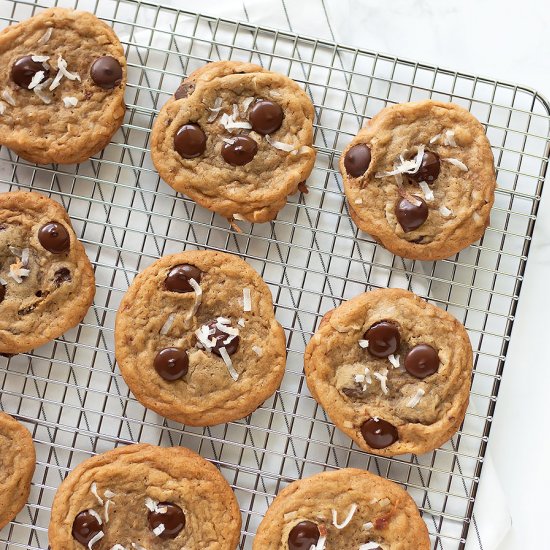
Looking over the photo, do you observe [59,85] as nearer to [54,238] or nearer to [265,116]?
[54,238]

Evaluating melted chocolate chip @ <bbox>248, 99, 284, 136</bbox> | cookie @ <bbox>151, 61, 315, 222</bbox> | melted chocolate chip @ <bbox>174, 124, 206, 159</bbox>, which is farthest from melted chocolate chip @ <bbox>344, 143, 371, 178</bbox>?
melted chocolate chip @ <bbox>174, 124, 206, 159</bbox>

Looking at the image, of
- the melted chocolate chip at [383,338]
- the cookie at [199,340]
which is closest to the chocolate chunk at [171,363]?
the cookie at [199,340]

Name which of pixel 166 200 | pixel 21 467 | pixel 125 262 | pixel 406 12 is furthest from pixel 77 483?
pixel 406 12

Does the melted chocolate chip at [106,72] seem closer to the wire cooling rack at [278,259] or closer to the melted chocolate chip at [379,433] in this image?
the wire cooling rack at [278,259]

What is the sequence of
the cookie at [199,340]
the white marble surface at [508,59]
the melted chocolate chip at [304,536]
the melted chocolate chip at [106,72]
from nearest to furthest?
the melted chocolate chip at [304,536] → the cookie at [199,340] → the melted chocolate chip at [106,72] → the white marble surface at [508,59]

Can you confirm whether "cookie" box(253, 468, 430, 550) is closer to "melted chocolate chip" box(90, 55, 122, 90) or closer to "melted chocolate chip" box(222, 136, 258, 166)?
"melted chocolate chip" box(222, 136, 258, 166)

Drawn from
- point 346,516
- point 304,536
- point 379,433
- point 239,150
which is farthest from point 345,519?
point 239,150

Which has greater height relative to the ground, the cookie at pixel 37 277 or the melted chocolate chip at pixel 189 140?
the melted chocolate chip at pixel 189 140
